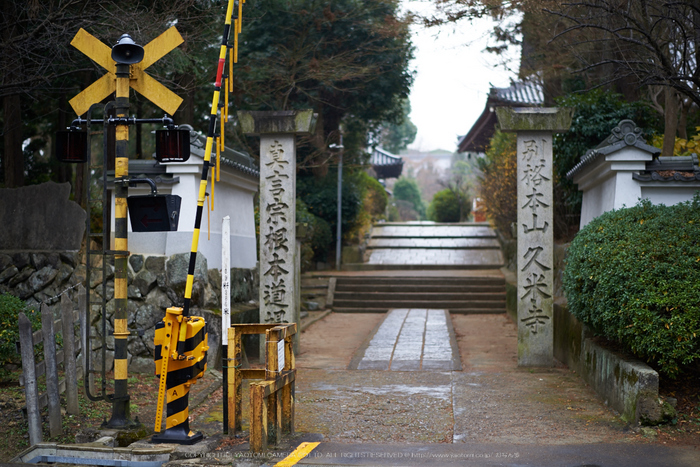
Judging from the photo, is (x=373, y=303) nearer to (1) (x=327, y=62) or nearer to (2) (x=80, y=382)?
(1) (x=327, y=62)

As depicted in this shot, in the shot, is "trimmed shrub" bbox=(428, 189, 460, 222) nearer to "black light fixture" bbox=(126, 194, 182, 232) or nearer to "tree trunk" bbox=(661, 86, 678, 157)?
"tree trunk" bbox=(661, 86, 678, 157)

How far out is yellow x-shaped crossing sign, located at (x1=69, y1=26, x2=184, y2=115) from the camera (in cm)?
599

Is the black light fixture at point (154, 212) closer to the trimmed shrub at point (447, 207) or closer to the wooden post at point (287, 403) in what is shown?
the wooden post at point (287, 403)

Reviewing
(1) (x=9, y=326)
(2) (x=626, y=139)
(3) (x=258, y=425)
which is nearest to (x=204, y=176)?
(3) (x=258, y=425)

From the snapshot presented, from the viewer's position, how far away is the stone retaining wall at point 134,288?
29.1 ft

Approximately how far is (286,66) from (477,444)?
13435mm

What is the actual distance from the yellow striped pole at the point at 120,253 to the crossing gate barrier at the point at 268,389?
41.9 inches

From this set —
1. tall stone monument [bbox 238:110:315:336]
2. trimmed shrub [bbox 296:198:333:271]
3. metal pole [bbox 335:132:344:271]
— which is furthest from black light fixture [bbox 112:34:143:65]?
metal pole [bbox 335:132:344:271]

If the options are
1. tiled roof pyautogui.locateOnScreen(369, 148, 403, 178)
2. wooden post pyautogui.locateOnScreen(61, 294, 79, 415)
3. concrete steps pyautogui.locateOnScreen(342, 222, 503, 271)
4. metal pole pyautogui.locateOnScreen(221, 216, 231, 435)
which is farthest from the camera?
tiled roof pyautogui.locateOnScreen(369, 148, 403, 178)

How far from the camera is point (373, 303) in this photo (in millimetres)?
17922

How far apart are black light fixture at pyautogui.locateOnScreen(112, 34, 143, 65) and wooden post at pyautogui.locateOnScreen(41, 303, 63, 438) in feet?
7.74

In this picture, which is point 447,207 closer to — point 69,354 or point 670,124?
point 670,124

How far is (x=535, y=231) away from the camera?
9359 mm

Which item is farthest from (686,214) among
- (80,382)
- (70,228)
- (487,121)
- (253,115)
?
(487,121)
